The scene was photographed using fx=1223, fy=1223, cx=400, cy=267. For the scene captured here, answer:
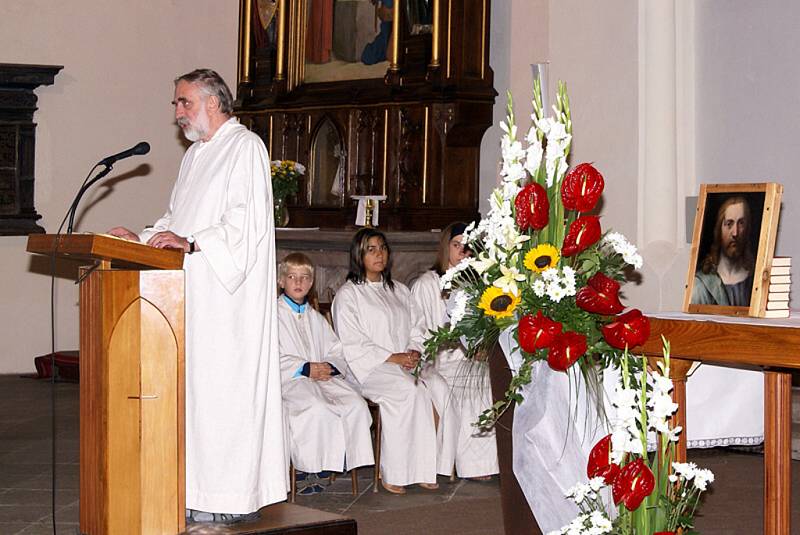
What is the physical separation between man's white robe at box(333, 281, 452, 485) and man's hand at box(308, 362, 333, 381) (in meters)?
0.26

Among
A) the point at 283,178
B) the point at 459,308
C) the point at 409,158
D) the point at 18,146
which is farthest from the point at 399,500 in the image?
the point at 18,146

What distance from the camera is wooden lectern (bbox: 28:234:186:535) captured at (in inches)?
188

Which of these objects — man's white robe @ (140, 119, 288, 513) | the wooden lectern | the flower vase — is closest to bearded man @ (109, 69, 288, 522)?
man's white robe @ (140, 119, 288, 513)

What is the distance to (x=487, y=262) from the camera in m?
4.07

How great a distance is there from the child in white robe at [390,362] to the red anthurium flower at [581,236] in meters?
3.35

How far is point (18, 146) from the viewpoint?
1226 centimetres

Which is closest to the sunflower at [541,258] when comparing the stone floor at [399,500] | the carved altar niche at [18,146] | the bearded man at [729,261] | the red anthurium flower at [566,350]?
the red anthurium flower at [566,350]

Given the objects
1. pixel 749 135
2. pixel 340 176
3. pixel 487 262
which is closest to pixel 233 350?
pixel 487 262

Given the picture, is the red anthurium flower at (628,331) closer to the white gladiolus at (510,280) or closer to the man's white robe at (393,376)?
the white gladiolus at (510,280)

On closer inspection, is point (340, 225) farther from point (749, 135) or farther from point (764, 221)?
point (764, 221)

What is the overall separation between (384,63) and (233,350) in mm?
5933

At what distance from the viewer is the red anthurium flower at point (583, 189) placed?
3.90 m

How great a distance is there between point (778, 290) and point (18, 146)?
967 centimetres

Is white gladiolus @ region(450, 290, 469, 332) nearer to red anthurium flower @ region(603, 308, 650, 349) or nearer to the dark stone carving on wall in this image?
red anthurium flower @ region(603, 308, 650, 349)
